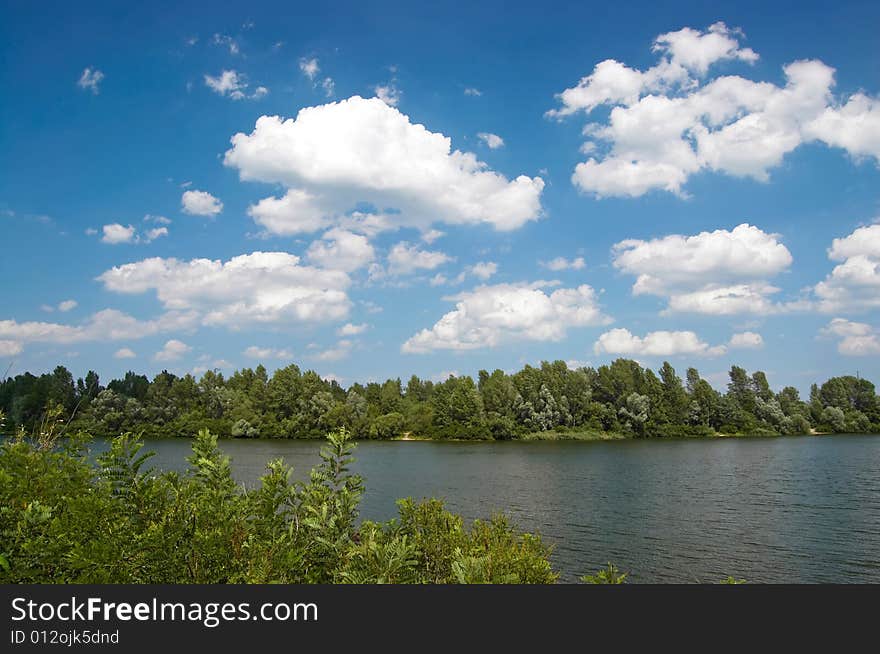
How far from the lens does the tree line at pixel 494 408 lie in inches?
4094

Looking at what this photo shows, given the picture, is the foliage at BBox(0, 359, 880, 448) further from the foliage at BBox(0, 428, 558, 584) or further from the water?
the foliage at BBox(0, 428, 558, 584)

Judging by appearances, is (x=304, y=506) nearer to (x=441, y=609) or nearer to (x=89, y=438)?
(x=89, y=438)

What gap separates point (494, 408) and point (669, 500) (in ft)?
218

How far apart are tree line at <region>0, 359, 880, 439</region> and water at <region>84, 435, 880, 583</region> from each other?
896 inches

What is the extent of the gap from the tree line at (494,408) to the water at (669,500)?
2277cm

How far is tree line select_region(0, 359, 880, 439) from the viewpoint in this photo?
341 feet

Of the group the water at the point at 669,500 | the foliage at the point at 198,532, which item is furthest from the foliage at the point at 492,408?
the foliage at the point at 198,532

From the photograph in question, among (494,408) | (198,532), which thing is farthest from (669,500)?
(494,408)

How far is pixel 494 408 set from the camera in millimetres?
108000

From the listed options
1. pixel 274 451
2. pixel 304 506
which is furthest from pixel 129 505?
pixel 274 451

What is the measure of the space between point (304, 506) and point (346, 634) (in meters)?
4.53

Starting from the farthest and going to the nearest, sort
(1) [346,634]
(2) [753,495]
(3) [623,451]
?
(3) [623,451] → (2) [753,495] → (1) [346,634]

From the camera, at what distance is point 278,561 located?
736 centimetres

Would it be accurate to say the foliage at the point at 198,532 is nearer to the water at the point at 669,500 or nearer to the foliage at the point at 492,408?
the water at the point at 669,500
